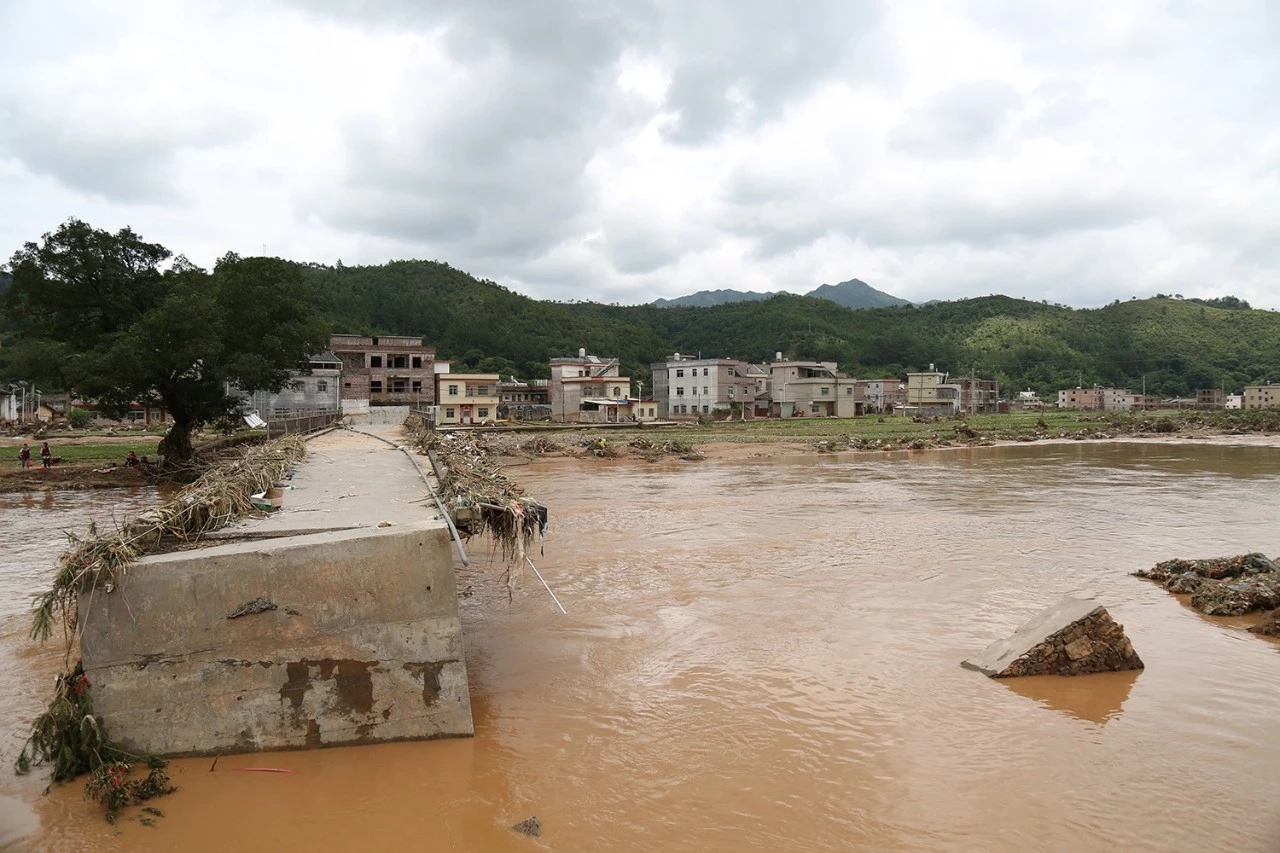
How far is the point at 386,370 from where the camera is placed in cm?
6162

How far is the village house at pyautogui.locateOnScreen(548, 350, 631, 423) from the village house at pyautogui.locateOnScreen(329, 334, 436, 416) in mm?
12783

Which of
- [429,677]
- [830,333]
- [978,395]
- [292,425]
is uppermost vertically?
[830,333]

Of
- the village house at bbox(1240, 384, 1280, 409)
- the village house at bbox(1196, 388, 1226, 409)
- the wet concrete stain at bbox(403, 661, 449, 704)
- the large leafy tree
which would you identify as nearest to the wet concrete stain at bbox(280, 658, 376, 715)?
the wet concrete stain at bbox(403, 661, 449, 704)

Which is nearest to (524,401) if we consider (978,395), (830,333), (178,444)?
(178,444)

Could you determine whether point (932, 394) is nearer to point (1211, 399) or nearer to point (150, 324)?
point (1211, 399)

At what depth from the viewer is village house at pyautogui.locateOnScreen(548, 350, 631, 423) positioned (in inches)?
2719

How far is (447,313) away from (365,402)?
147 ft

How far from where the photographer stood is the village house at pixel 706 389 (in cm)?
7412

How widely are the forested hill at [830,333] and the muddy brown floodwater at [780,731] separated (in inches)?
3158

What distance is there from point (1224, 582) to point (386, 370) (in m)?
58.7

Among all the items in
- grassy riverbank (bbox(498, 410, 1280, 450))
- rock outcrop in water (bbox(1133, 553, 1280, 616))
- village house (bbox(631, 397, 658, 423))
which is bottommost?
rock outcrop in water (bbox(1133, 553, 1280, 616))

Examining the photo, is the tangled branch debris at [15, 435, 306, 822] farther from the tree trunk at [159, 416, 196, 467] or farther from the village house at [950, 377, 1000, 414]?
the village house at [950, 377, 1000, 414]

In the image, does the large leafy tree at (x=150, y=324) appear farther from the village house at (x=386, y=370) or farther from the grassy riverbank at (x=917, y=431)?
the village house at (x=386, y=370)

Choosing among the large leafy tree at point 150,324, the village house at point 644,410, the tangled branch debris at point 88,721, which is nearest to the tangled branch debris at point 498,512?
the tangled branch debris at point 88,721
